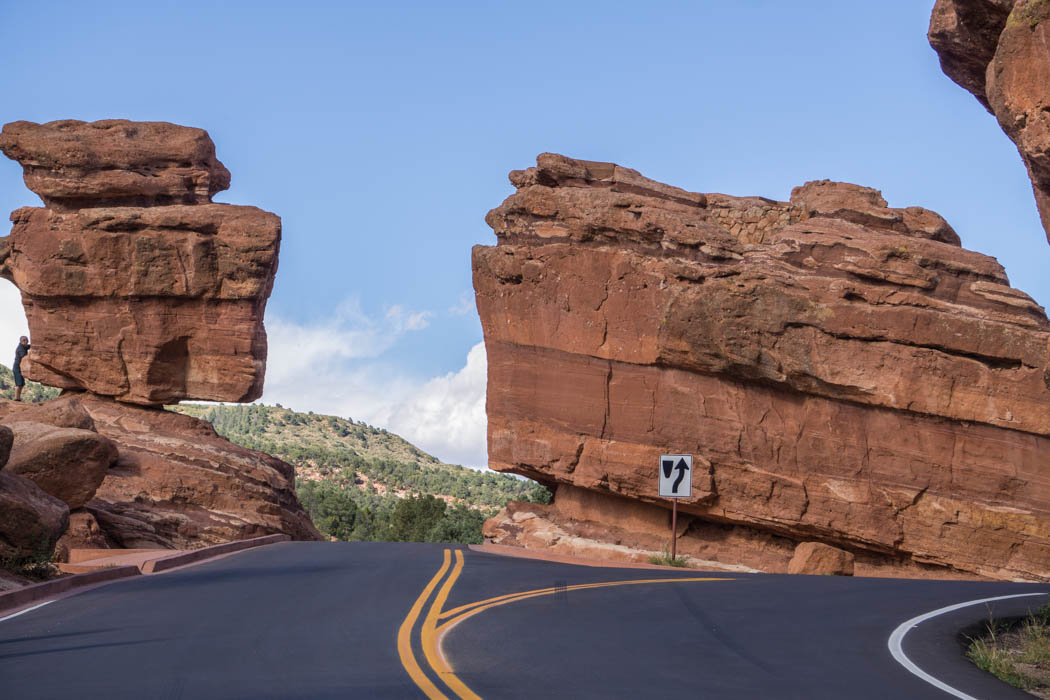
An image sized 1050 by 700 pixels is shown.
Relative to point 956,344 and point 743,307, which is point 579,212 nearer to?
point 743,307

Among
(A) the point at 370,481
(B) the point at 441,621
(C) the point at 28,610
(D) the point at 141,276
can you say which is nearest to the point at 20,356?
(D) the point at 141,276

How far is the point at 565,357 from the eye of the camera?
34.8 meters

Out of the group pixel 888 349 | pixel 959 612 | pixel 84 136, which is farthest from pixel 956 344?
pixel 84 136

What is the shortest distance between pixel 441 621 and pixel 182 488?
958 inches

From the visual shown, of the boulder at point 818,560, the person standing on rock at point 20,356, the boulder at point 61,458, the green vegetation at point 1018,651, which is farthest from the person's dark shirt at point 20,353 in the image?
the green vegetation at point 1018,651

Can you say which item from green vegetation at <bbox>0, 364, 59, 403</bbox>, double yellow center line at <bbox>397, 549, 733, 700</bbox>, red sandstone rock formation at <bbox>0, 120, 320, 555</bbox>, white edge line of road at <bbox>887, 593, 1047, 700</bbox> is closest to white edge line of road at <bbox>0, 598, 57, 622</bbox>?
double yellow center line at <bbox>397, 549, 733, 700</bbox>

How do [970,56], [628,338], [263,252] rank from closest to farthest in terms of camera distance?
[970,56] < [628,338] < [263,252]

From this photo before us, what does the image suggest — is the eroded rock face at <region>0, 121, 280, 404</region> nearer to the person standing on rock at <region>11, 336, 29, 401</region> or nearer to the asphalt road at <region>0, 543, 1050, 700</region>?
the person standing on rock at <region>11, 336, 29, 401</region>

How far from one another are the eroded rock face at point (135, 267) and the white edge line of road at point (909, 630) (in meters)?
29.9

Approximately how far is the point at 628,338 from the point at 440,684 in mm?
25495

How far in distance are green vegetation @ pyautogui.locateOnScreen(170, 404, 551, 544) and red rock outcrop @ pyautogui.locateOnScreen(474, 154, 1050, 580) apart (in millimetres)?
21299

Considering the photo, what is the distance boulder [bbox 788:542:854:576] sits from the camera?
30453 millimetres

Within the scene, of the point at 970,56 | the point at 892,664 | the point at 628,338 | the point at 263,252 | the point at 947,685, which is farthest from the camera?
the point at 263,252

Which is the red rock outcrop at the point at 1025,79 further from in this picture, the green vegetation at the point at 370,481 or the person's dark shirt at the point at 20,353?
the green vegetation at the point at 370,481
